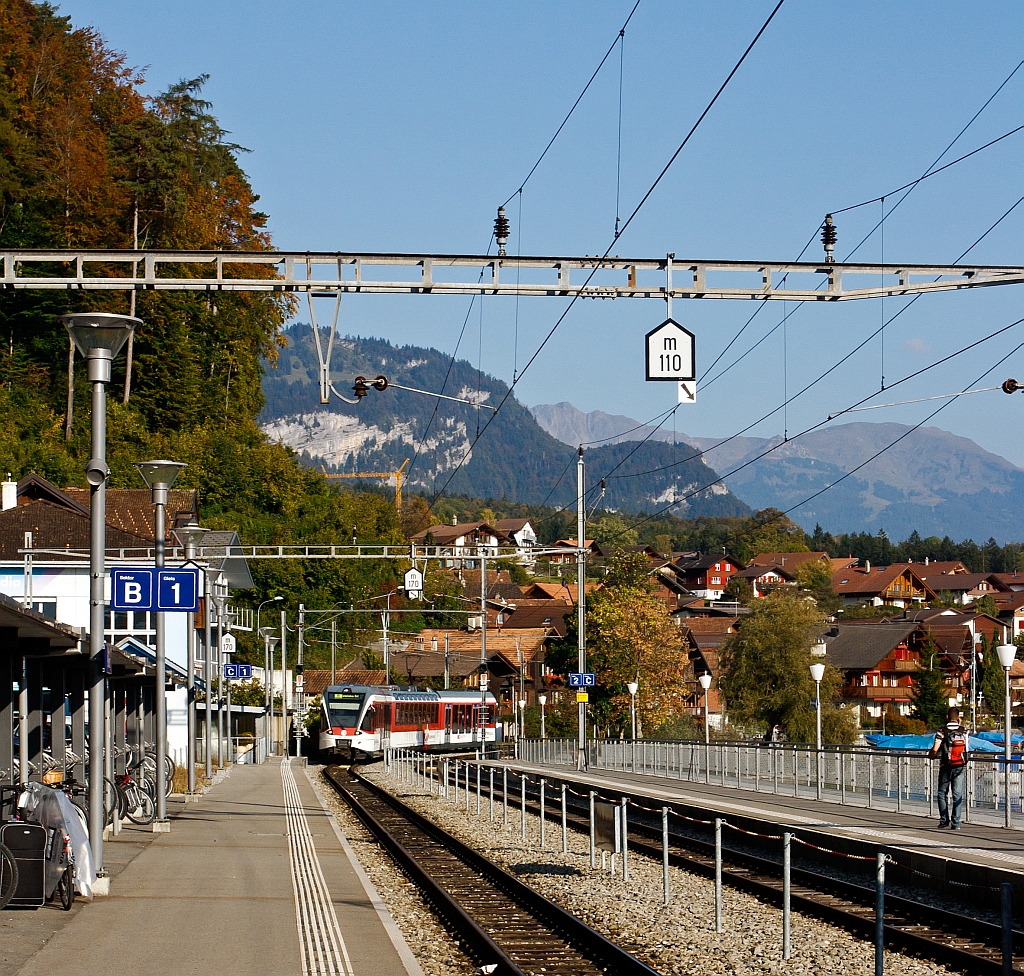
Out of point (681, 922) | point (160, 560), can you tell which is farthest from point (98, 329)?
point (160, 560)

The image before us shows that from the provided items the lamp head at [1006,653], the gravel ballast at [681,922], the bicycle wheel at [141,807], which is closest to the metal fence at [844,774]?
the lamp head at [1006,653]

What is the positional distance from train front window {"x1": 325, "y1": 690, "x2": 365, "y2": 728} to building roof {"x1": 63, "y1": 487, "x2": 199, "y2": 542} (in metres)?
9.70

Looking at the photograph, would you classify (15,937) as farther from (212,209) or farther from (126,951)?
(212,209)

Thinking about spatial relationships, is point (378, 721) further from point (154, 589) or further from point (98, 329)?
point (98, 329)

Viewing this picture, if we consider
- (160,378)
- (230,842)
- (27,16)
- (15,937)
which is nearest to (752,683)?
(160,378)

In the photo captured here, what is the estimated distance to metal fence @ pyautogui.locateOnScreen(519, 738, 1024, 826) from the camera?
2322cm

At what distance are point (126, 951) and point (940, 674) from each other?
261 ft

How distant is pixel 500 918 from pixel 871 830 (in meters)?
7.97

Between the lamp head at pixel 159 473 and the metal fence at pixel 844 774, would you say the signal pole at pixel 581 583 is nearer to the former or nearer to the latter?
the metal fence at pixel 844 774

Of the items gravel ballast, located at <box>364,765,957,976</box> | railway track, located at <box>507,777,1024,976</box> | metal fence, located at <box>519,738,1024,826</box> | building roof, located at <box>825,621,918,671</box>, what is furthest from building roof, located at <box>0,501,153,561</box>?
building roof, located at <box>825,621,918,671</box>

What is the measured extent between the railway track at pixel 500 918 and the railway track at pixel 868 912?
294 centimetres

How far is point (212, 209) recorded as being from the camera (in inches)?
2781

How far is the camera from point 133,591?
762 inches

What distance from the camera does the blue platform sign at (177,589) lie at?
19.9m
